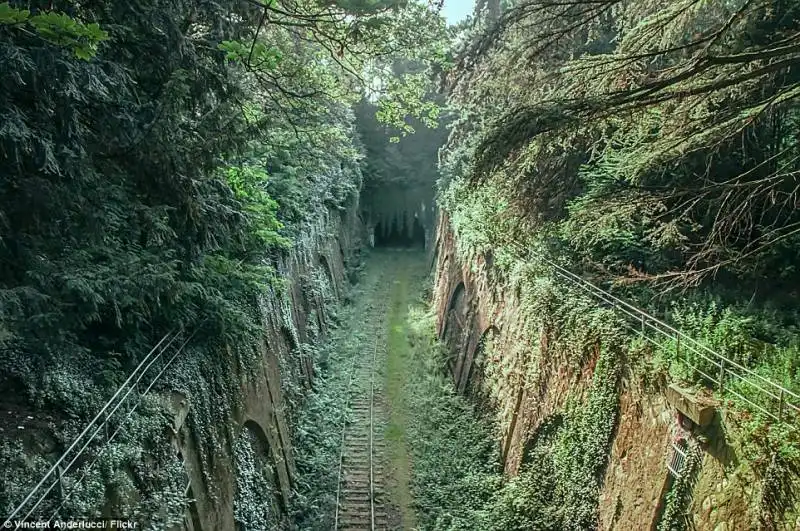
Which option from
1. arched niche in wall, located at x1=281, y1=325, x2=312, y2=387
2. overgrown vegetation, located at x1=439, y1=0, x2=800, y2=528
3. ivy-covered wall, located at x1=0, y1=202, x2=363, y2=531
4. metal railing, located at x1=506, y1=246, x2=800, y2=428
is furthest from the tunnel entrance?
metal railing, located at x1=506, y1=246, x2=800, y2=428

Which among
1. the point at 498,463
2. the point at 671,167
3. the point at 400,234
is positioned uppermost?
the point at 671,167

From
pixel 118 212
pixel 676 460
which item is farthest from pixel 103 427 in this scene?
pixel 676 460

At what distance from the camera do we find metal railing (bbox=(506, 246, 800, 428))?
5.62 metres

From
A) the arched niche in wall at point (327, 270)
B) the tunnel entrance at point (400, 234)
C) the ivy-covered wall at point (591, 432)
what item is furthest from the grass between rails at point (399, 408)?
the tunnel entrance at point (400, 234)

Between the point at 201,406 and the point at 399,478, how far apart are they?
688 centimetres

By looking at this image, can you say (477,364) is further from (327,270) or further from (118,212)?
(118,212)

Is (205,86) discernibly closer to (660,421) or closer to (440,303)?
(660,421)

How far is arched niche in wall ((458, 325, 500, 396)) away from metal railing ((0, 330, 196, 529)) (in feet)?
30.6

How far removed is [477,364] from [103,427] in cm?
1195

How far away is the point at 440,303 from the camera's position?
2486 centimetres

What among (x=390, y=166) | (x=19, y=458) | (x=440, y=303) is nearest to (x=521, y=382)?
(x=19, y=458)

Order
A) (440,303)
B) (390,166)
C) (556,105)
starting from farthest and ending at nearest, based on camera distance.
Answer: (390,166)
(440,303)
(556,105)

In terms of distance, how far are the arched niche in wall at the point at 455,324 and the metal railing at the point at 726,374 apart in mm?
9713

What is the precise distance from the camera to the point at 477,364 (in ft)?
54.9
